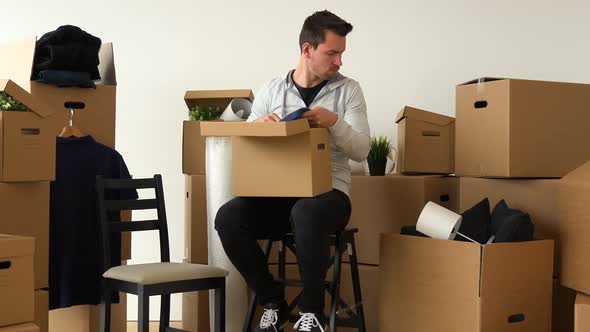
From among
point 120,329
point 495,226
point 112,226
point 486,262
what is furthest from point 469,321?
point 120,329

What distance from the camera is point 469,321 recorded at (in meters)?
2.57

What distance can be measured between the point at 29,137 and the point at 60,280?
588mm

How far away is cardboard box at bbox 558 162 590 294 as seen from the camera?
258 cm

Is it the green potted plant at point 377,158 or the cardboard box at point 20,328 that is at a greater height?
the green potted plant at point 377,158

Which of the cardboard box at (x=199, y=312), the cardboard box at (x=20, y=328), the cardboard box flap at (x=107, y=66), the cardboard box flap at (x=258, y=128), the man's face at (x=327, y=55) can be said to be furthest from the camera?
the cardboard box flap at (x=107, y=66)

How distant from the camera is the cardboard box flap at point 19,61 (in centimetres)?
316

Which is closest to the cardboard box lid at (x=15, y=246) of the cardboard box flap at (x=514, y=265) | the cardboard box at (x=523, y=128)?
the cardboard box flap at (x=514, y=265)

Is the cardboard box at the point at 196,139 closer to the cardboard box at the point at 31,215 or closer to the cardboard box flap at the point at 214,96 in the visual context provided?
the cardboard box flap at the point at 214,96

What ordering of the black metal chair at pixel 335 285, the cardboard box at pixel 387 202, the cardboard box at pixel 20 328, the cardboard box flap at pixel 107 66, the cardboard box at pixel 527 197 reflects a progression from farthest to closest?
1. the cardboard box flap at pixel 107 66
2. the cardboard box at pixel 387 202
3. the cardboard box at pixel 527 197
4. the black metal chair at pixel 335 285
5. the cardboard box at pixel 20 328

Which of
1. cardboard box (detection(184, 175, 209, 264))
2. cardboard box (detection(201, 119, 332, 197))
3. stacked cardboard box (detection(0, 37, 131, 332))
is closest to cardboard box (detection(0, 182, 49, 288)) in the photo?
stacked cardboard box (detection(0, 37, 131, 332))

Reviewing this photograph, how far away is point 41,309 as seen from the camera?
111 inches

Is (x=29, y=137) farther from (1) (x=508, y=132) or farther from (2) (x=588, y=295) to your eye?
(2) (x=588, y=295)

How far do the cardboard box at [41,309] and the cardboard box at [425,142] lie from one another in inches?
56.6

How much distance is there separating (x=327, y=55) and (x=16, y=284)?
1225 mm
